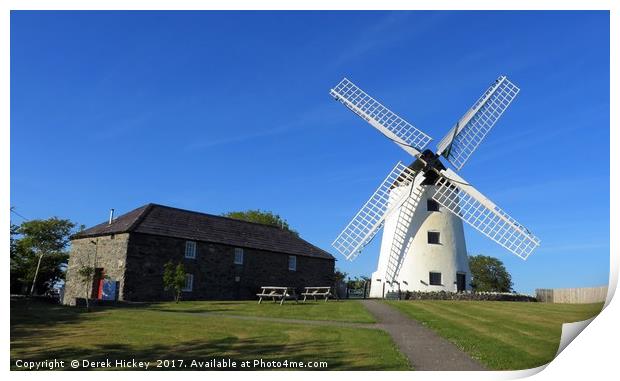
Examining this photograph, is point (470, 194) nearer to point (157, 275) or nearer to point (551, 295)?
point (551, 295)

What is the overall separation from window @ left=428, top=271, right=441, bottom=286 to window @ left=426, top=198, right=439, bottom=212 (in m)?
3.02

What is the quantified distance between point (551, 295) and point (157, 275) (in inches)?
671

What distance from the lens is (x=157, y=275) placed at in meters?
23.4

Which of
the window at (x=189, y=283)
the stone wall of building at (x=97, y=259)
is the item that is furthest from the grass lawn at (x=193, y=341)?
the window at (x=189, y=283)

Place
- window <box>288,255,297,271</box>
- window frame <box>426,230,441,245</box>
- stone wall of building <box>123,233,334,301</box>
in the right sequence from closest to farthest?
stone wall of building <box>123,233,334,301</box> → window frame <box>426,230,441,245</box> → window <box>288,255,297,271</box>

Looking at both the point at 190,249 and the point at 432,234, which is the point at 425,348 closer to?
the point at 432,234

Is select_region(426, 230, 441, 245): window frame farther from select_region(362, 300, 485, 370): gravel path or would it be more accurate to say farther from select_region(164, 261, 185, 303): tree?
select_region(164, 261, 185, 303): tree

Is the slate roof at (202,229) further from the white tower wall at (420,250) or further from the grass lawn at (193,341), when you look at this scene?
the grass lawn at (193,341)

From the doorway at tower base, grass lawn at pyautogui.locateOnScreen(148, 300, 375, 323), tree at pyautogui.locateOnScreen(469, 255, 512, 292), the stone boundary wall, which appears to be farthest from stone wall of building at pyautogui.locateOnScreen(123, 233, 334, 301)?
tree at pyautogui.locateOnScreen(469, 255, 512, 292)

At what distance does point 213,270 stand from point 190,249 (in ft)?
5.64

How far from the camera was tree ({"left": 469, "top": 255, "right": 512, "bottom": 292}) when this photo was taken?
61.8 m

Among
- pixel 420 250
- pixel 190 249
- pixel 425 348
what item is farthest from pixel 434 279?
pixel 425 348

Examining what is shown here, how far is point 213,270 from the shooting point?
25938 millimetres

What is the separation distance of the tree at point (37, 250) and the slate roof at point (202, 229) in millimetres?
2534
